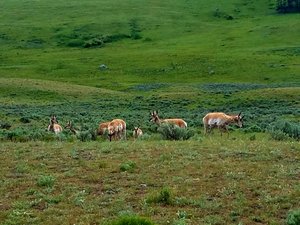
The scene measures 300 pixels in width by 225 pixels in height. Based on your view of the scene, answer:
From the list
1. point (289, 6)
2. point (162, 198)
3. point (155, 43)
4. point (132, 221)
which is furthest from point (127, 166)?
point (289, 6)

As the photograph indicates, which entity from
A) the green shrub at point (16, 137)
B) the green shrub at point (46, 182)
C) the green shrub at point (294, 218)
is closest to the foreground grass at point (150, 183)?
the green shrub at point (46, 182)

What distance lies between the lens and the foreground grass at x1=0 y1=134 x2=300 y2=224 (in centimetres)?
1184

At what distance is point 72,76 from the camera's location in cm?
8069

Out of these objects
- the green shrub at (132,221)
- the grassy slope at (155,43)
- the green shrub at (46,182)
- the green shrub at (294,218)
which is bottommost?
the grassy slope at (155,43)

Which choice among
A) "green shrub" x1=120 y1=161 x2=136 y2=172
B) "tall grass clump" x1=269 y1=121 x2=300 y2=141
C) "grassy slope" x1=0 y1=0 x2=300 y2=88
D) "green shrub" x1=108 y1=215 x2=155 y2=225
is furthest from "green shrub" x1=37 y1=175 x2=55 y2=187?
"grassy slope" x1=0 y1=0 x2=300 y2=88

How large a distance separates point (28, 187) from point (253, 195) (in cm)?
568

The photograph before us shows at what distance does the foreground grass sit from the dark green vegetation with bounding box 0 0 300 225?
1.7 inches

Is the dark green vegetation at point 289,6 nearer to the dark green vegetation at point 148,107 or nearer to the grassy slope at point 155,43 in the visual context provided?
the grassy slope at point 155,43

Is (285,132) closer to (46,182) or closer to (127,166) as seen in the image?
(127,166)

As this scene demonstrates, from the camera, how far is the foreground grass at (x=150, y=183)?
11.8 meters

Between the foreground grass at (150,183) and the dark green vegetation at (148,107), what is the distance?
4 cm

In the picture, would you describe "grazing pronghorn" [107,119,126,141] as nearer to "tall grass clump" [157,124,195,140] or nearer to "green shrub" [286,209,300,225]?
"tall grass clump" [157,124,195,140]

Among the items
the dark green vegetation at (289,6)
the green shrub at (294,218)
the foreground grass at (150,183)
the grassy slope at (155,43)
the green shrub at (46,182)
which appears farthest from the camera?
the dark green vegetation at (289,6)

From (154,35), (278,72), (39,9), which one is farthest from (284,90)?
(39,9)
